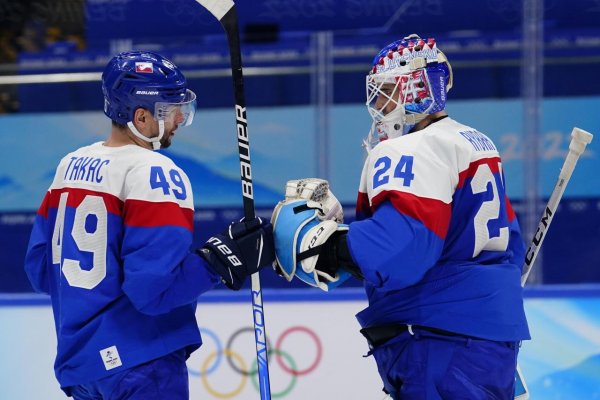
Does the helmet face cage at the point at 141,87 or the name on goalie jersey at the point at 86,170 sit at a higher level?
the helmet face cage at the point at 141,87

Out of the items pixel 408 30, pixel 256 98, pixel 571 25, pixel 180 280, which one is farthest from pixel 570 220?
pixel 180 280

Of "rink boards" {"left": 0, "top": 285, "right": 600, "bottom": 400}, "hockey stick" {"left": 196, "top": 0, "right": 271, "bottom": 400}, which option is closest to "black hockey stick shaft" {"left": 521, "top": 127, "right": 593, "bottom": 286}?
"hockey stick" {"left": 196, "top": 0, "right": 271, "bottom": 400}

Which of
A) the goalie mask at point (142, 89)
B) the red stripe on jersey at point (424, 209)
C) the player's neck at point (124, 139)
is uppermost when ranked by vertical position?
the goalie mask at point (142, 89)

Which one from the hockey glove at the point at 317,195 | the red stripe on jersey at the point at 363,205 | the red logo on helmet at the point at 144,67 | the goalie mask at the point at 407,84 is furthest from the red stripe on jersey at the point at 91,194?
the goalie mask at the point at 407,84

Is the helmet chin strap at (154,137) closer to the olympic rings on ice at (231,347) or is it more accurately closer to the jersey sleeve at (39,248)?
the jersey sleeve at (39,248)

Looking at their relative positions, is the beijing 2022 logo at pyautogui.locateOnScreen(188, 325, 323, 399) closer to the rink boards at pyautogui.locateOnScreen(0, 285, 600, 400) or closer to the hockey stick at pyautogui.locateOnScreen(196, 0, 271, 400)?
the rink boards at pyautogui.locateOnScreen(0, 285, 600, 400)

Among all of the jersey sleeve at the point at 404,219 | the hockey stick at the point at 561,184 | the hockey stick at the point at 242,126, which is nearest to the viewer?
the jersey sleeve at the point at 404,219

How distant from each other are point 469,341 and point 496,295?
0.44 feet

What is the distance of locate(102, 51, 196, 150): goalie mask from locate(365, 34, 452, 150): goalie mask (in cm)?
53

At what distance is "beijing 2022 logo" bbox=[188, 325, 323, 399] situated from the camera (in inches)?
150

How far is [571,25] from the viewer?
15.8 feet

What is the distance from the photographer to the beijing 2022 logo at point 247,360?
3801 mm

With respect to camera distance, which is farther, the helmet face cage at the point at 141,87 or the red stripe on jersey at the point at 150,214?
the helmet face cage at the point at 141,87

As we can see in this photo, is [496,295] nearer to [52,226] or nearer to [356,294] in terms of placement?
[52,226]
